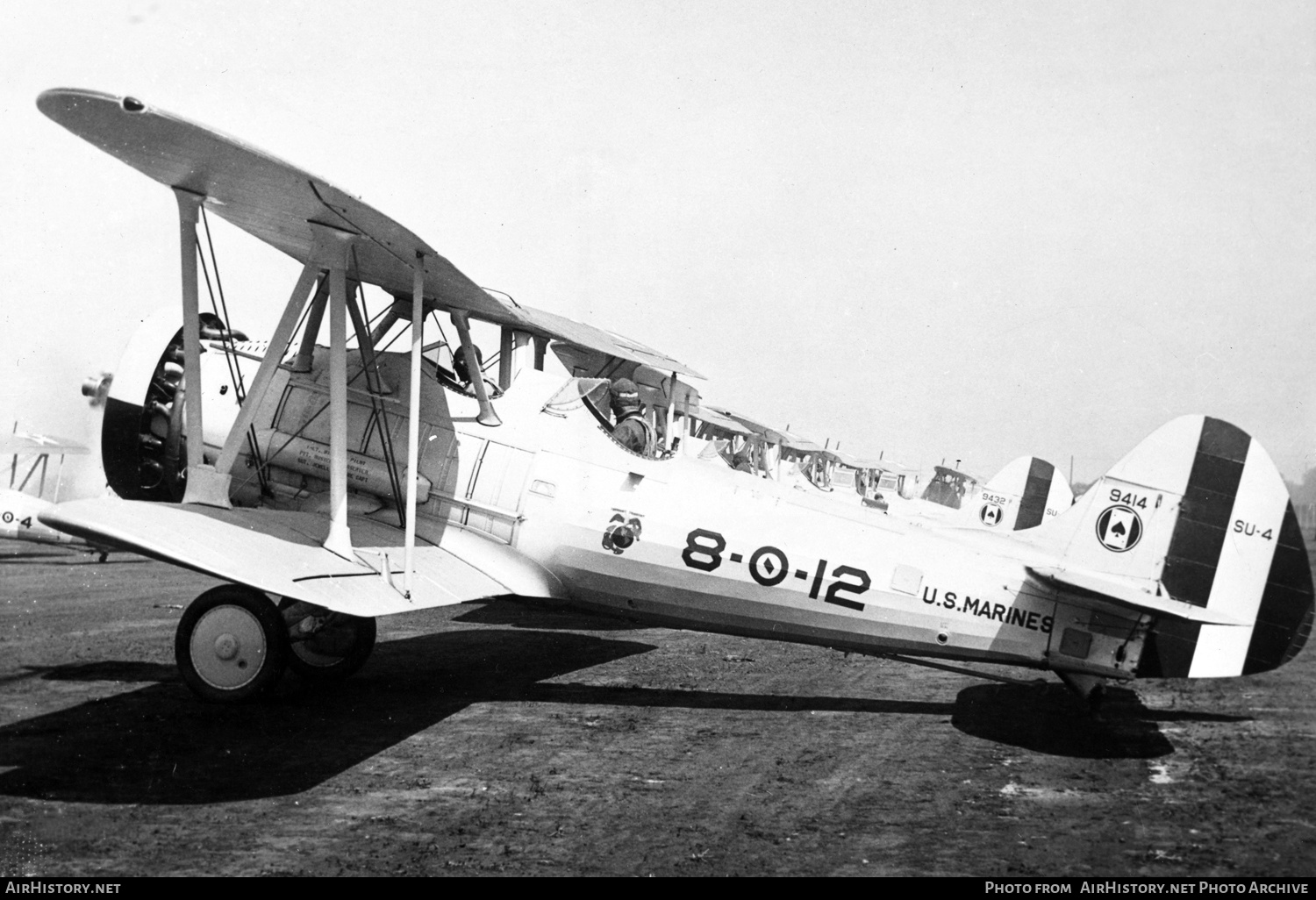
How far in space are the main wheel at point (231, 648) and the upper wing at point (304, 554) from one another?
0.50 meters

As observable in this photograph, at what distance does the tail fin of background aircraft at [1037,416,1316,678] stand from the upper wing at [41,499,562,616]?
3746mm

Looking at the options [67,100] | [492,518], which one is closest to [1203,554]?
[492,518]

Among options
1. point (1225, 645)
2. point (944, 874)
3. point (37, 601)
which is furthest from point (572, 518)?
point (37, 601)

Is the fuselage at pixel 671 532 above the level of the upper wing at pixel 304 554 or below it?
above

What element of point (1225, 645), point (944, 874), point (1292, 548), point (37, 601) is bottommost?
point (37, 601)

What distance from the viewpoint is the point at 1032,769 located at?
544 centimetres

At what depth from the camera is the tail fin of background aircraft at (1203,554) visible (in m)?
6.16

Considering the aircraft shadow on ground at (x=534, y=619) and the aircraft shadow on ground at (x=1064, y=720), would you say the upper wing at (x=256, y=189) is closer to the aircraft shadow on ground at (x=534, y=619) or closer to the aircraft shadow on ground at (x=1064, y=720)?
the aircraft shadow on ground at (x=534, y=619)

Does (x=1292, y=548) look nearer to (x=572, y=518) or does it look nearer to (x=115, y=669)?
(x=572, y=518)

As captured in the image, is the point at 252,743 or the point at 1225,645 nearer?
the point at 252,743

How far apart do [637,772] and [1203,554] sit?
3908 mm

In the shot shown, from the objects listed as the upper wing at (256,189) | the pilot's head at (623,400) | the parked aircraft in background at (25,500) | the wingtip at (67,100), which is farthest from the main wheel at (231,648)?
the parked aircraft in background at (25,500)

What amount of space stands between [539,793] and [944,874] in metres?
2.03

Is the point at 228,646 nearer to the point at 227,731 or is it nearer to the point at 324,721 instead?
the point at 227,731
